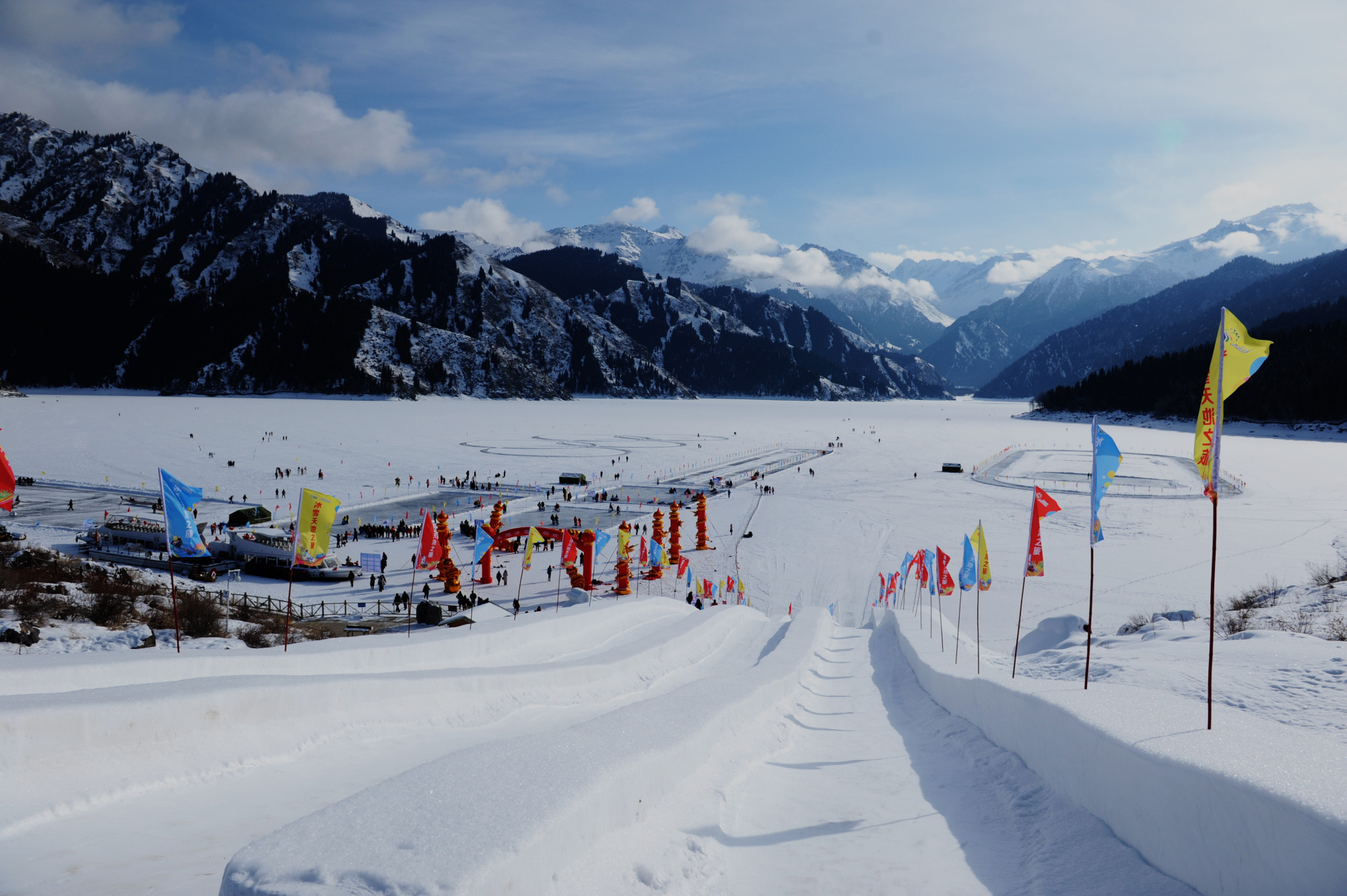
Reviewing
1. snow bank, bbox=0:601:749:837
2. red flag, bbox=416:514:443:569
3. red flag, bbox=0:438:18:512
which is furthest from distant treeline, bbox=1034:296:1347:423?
red flag, bbox=0:438:18:512

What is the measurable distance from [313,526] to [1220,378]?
48.2 feet

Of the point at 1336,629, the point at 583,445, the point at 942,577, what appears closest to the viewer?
the point at 1336,629

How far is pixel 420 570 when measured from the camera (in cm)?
3216

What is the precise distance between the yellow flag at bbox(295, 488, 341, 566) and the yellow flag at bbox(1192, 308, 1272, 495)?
13993 millimetres

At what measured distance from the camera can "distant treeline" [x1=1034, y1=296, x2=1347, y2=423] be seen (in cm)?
12006

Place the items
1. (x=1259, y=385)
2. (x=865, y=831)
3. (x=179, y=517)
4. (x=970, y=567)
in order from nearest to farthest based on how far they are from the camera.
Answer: (x=865, y=831) → (x=179, y=517) → (x=970, y=567) → (x=1259, y=385)

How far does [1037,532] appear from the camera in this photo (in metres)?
15.1

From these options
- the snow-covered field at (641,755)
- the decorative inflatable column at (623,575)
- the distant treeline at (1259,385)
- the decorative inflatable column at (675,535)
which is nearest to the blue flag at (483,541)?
the decorative inflatable column at (623,575)

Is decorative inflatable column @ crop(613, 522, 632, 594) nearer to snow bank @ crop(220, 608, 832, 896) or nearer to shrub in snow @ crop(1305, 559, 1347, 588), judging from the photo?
snow bank @ crop(220, 608, 832, 896)

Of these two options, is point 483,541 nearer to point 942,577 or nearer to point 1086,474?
point 942,577

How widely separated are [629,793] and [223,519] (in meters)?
42.6

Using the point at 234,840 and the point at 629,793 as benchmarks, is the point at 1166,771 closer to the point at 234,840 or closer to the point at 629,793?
the point at 629,793

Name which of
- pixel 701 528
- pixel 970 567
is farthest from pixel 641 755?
pixel 701 528

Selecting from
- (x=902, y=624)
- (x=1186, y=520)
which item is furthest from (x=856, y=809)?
(x=1186, y=520)
